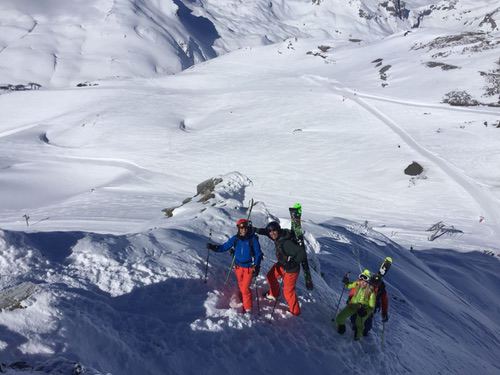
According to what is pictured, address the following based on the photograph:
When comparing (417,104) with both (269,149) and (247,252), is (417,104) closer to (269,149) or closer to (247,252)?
(269,149)

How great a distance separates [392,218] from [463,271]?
886 centimetres

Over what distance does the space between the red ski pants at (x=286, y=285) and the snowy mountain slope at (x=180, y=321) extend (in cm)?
29

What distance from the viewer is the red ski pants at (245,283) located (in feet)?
31.3

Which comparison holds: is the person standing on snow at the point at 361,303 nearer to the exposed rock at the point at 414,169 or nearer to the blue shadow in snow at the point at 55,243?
the blue shadow in snow at the point at 55,243

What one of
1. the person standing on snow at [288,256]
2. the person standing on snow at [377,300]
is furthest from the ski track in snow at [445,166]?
the person standing on snow at [288,256]

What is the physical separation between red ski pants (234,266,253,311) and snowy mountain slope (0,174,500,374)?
25cm

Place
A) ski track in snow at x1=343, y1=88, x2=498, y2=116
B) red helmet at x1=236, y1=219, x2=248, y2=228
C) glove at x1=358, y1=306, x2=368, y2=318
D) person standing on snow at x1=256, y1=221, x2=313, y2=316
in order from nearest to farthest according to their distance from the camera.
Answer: red helmet at x1=236, y1=219, x2=248, y2=228
person standing on snow at x1=256, y1=221, x2=313, y2=316
glove at x1=358, y1=306, x2=368, y2=318
ski track in snow at x1=343, y1=88, x2=498, y2=116

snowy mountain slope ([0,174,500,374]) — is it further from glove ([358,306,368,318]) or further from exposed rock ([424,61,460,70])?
exposed rock ([424,61,460,70])

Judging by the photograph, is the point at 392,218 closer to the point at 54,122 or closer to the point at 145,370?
the point at 145,370

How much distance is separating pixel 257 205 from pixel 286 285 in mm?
6818

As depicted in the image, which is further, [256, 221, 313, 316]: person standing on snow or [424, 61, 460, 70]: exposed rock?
[424, 61, 460, 70]: exposed rock

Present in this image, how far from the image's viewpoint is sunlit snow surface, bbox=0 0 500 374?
28.8 ft

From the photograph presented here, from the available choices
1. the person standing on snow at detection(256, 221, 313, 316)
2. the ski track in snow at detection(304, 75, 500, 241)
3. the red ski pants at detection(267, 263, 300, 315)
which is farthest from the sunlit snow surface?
the person standing on snow at detection(256, 221, 313, 316)

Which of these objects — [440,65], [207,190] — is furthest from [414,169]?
[440,65]
